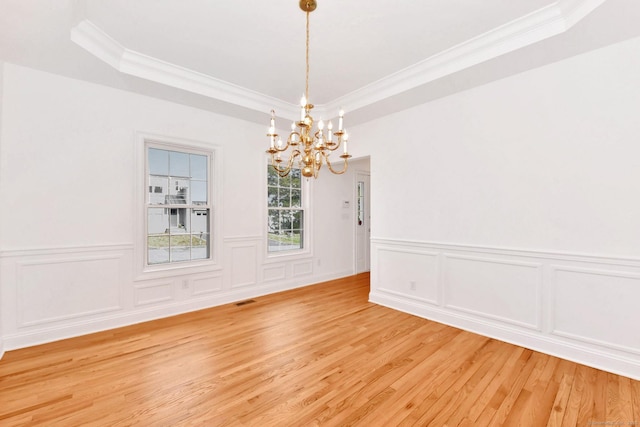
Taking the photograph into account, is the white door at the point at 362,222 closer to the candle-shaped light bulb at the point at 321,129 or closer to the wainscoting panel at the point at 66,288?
the candle-shaped light bulb at the point at 321,129

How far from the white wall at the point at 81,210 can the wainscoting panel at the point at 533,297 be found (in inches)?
108

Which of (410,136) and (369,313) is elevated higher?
(410,136)

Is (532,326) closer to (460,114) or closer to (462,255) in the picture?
(462,255)

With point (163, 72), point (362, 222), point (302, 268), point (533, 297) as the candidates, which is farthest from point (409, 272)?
point (163, 72)

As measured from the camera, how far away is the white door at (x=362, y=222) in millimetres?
6184

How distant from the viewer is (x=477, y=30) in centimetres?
257

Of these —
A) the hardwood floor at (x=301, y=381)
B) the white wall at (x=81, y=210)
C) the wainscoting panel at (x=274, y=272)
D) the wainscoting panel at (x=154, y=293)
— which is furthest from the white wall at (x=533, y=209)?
the wainscoting panel at (x=154, y=293)

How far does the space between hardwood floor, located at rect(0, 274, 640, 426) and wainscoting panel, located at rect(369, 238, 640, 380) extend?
18 centimetres

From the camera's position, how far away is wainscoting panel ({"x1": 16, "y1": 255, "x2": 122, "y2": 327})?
9.23 ft

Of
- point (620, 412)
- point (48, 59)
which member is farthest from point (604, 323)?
point (48, 59)

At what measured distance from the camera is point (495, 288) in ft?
10.1

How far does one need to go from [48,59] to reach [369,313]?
14.4 feet

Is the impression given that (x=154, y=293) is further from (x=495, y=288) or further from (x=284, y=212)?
(x=495, y=288)

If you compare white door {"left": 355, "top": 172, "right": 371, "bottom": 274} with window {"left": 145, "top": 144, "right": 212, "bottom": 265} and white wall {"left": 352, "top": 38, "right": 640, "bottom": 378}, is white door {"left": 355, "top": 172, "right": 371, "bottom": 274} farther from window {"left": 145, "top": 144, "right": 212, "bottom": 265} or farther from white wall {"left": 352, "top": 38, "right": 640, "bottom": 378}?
window {"left": 145, "top": 144, "right": 212, "bottom": 265}
